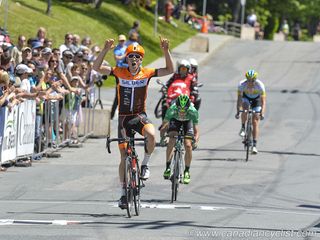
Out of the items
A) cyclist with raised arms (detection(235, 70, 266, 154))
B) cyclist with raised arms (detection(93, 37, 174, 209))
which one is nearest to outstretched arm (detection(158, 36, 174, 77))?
cyclist with raised arms (detection(93, 37, 174, 209))

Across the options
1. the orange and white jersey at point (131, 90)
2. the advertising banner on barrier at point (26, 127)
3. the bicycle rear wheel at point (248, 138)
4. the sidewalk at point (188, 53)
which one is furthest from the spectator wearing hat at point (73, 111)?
the sidewalk at point (188, 53)

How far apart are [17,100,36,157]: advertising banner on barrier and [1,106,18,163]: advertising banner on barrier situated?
224mm

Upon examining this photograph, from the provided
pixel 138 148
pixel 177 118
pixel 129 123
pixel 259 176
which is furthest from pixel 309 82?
pixel 129 123

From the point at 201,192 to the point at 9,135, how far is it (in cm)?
375

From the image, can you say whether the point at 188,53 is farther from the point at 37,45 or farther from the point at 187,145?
the point at 187,145

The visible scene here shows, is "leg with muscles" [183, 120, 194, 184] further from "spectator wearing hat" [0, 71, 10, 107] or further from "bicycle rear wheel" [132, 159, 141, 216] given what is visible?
"spectator wearing hat" [0, 71, 10, 107]

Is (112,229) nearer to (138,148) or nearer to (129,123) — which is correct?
(129,123)

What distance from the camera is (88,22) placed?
42250 mm

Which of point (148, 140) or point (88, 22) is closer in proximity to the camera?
point (148, 140)

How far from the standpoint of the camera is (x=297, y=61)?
4556cm

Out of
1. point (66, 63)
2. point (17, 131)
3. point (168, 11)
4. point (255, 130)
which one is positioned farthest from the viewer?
point (168, 11)

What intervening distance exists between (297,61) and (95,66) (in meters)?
32.9

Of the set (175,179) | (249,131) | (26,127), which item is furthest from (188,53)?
(175,179)

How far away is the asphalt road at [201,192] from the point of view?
465 inches
